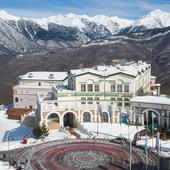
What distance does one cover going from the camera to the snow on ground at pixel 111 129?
65419 millimetres

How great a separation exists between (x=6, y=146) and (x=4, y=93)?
301 feet

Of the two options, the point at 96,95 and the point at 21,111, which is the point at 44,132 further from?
the point at 21,111

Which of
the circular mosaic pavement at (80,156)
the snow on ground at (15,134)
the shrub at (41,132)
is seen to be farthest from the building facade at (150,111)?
the shrub at (41,132)

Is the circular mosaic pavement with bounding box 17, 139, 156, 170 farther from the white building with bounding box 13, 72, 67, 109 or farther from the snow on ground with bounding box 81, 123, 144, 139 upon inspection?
the white building with bounding box 13, 72, 67, 109

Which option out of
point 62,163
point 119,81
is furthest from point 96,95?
point 62,163

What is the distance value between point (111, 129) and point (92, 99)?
29.9ft

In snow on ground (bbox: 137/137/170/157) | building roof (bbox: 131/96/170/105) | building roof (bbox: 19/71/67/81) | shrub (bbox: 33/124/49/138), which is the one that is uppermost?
building roof (bbox: 19/71/67/81)

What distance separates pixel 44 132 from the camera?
64875mm

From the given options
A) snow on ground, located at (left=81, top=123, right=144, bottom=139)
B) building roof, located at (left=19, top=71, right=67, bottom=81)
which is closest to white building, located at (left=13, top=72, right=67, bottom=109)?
building roof, located at (left=19, top=71, right=67, bottom=81)

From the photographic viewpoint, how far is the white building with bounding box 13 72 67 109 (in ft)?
318

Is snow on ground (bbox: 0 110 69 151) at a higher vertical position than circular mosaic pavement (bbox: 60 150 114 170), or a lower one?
higher

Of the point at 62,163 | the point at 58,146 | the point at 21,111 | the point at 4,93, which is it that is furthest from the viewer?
the point at 4,93

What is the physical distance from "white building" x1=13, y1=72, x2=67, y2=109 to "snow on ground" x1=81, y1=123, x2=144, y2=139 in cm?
2589

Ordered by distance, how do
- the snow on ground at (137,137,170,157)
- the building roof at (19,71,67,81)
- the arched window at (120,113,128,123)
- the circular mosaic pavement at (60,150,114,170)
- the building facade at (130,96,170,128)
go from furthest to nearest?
1. the building roof at (19,71,67,81)
2. the arched window at (120,113,128,123)
3. the building facade at (130,96,170,128)
4. the snow on ground at (137,137,170,157)
5. the circular mosaic pavement at (60,150,114,170)
